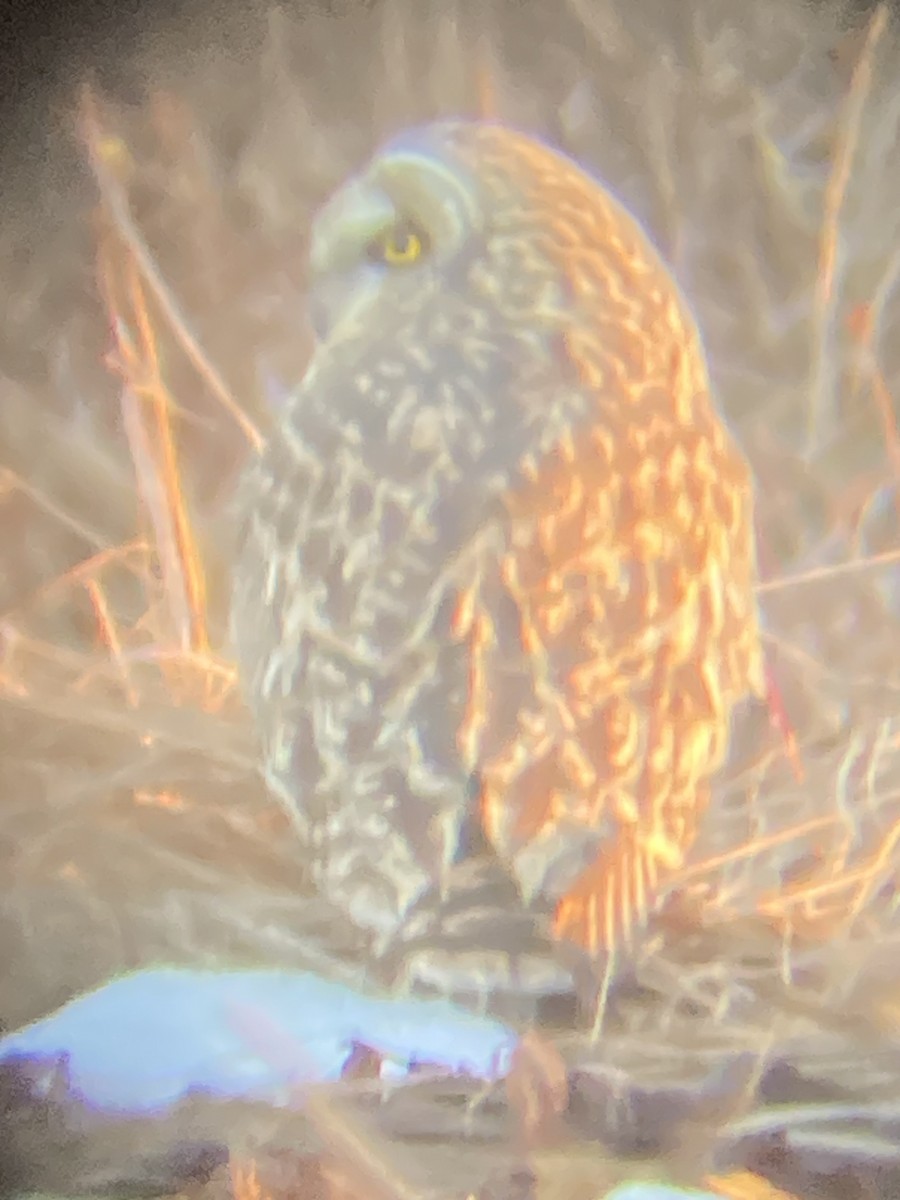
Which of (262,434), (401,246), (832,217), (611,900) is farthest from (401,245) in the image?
(611,900)

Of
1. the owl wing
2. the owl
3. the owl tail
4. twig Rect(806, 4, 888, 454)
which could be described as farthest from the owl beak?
the owl tail

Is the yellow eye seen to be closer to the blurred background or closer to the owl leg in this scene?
the blurred background

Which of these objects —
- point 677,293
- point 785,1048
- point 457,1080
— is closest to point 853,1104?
point 785,1048

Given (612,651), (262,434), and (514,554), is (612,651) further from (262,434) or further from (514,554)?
(262,434)

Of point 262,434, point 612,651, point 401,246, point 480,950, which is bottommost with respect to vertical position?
point 480,950

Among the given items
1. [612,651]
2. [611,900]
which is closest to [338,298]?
[612,651]

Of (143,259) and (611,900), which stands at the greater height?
(143,259)

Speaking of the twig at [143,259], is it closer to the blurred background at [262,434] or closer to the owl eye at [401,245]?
the blurred background at [262,434]

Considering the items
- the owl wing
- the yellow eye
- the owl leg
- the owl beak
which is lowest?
the owl leg
